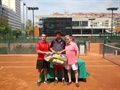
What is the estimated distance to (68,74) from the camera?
702cm

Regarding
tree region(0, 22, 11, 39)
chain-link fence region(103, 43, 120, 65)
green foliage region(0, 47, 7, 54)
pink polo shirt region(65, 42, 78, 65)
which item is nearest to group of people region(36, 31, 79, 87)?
pink polo shirt region(65, 42, 78, 65)

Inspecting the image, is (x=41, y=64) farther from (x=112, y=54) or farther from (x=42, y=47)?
(x=112, y=54)

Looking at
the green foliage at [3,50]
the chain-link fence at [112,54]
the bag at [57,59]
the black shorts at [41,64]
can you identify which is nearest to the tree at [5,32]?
the green foliage at [3,50]

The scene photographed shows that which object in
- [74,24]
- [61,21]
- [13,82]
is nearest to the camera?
[13,82]

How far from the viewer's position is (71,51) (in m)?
6.70

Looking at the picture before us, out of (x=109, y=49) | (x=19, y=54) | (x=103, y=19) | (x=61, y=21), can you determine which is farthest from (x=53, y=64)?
(x=103, y=19)

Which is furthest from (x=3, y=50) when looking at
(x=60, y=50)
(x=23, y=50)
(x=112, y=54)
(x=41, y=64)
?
(x=60, y=50)

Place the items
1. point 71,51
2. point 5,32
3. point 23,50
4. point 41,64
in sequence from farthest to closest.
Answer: point 5,32 < point 23,50 < point 41,64 < point 71,51

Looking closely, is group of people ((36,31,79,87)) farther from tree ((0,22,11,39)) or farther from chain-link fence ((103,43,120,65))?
tree ((0,22,11,39))

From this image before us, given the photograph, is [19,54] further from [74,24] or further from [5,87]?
[74,24]

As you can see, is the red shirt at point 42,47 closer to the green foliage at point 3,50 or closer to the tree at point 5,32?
the green foliage at point 3,50

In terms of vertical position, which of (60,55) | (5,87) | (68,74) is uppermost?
(60,55)

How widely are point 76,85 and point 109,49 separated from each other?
770 cm

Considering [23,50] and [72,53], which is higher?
[72,53]
